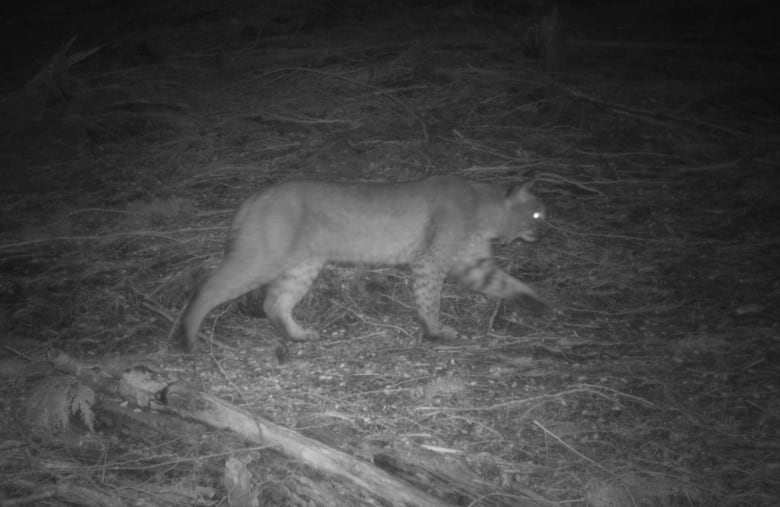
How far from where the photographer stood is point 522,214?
6590 millimetres

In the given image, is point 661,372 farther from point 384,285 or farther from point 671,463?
point 384,285

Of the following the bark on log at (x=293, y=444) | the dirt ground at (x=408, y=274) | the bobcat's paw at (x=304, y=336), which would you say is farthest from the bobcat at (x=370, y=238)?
the bark on log at (x=293, y=444)

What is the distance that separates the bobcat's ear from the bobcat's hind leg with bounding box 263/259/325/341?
197cm

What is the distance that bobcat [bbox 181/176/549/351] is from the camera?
5520mm

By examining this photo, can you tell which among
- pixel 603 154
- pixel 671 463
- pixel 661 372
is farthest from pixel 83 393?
pixel 603 154

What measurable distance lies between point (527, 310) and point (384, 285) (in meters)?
1.41

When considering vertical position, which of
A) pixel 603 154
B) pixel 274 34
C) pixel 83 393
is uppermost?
pixel 274 34

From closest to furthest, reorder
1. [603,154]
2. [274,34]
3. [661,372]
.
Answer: [661,372] → [603,154] → [274,34]

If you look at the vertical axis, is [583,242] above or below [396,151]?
below

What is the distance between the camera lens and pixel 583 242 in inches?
266

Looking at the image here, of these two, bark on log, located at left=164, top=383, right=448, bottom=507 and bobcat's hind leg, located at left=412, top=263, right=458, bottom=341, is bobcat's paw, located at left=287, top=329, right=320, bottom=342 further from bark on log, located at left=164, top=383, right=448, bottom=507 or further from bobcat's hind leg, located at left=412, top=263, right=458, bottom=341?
bark on log, located at left=164, top=383, right=448, bottom=507

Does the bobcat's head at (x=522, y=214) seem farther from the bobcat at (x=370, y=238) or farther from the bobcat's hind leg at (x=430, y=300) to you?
the bobcat's hind leg at (x=430, y=300)

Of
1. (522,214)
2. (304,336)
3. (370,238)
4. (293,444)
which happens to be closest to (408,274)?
(370,238)

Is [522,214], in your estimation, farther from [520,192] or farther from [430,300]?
[430,300]
